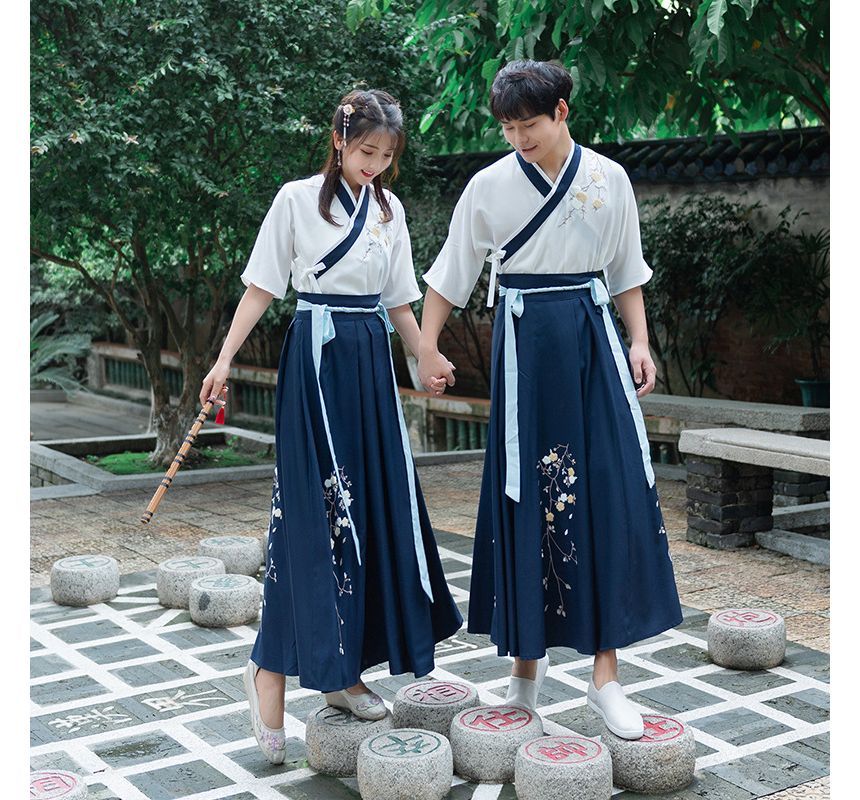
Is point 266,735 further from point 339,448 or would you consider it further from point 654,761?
point 654,761

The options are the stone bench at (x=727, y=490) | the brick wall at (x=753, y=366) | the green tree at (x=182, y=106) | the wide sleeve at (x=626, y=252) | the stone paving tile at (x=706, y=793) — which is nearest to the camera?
the stone paving tile at (x=706, y=793)

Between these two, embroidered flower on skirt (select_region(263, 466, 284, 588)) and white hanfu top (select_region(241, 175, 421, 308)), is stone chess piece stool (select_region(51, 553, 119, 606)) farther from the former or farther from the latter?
white hanfu top (select_region(241, 175, 421, 308))

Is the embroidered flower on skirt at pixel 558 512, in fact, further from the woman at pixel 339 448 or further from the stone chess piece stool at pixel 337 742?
the stone chess piece stool at pixel 337 742

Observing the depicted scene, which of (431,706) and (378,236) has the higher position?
(378,236)

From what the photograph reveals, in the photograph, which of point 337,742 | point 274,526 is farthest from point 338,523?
point 337,742

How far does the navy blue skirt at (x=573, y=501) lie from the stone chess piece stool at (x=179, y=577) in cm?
216

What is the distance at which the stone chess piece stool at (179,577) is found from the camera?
205 inches

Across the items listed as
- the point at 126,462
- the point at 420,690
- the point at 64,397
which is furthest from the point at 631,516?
the point at 64,397

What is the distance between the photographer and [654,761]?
324 centimetres

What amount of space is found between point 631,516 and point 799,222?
5.77 m

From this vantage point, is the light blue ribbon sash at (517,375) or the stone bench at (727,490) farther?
the stone bench at (727,490)

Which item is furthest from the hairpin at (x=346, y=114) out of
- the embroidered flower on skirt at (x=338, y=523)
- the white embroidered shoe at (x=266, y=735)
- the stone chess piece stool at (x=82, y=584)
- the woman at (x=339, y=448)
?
the stone chess piece stool at (x=82, y=584)

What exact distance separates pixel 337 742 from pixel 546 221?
1.58 meters

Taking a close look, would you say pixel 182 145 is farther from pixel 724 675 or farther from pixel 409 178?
pixel 724 675
